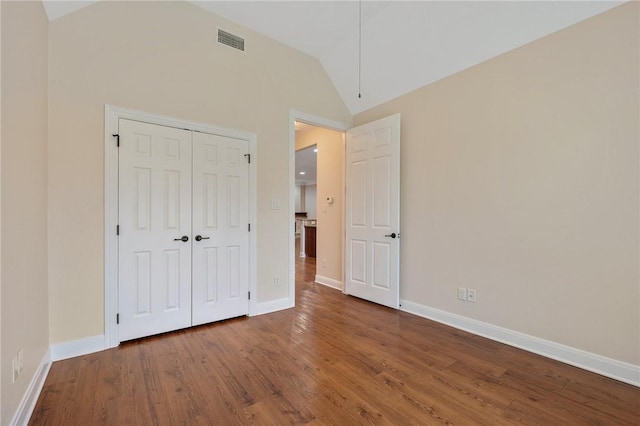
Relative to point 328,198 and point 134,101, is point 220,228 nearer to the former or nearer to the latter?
point 134,101

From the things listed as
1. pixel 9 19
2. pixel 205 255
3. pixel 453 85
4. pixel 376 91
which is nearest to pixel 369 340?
pixel 205 255

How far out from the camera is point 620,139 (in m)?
2.08

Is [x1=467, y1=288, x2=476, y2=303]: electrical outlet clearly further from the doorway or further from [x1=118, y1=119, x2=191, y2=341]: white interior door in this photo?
[x1=118, y1=119, x2=191, y2=341]: white interior door

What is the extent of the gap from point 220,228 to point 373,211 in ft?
6.35

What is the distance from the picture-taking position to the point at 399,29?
301 cm

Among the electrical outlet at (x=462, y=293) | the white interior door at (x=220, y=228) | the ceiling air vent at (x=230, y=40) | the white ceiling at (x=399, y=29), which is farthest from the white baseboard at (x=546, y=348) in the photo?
the ceiling air vent at (x=230, y=40)

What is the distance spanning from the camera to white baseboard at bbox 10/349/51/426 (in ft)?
5.05

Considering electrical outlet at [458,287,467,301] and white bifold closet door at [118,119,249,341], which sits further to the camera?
electrical outlet at [458,287,467,301]

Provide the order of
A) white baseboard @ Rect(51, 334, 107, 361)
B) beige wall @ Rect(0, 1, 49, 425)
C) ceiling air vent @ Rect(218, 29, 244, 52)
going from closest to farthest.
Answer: beige wall @ Rect(0, 1, 49, 425) → white baseboard @ Rect(51, 334, 107, 361) → ceiling air vent @ Rect(218, 29, 244, 52)

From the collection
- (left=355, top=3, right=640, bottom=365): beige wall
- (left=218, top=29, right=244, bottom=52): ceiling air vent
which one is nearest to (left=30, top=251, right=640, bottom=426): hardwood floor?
(left=355, top=3, right=640, bottom=365): beige wall

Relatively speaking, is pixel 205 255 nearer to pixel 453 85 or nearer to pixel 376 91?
pixel 376 91

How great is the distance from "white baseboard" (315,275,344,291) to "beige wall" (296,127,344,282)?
41mm

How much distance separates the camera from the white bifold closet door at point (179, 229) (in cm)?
261

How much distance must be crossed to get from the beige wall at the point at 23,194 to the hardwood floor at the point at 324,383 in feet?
1.43
